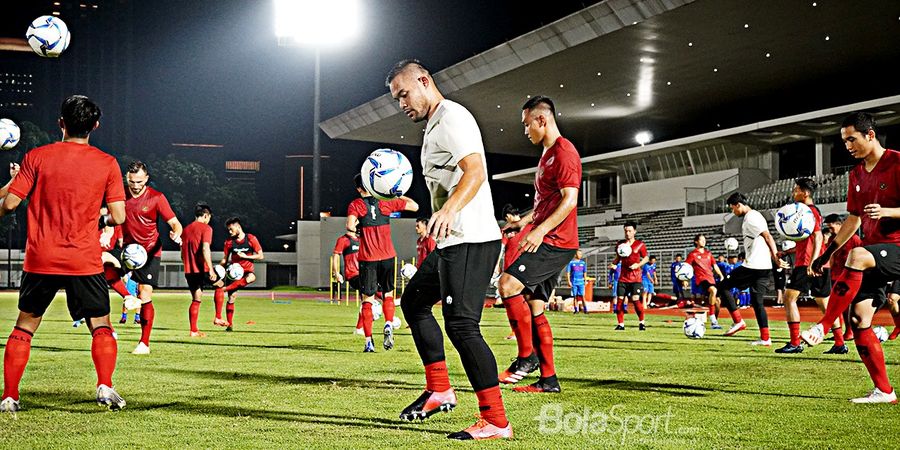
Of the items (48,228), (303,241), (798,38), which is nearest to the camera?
(48,228)

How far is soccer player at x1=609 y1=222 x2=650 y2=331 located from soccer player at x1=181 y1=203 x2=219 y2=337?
24.6 ft

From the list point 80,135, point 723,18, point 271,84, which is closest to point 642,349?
point 80,135

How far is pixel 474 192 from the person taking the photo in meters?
4.40

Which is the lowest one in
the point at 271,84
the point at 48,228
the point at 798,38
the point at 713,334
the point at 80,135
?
the point at 713,334

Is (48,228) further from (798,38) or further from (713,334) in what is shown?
(798,38)

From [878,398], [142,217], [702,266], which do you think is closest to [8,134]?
[142,217]

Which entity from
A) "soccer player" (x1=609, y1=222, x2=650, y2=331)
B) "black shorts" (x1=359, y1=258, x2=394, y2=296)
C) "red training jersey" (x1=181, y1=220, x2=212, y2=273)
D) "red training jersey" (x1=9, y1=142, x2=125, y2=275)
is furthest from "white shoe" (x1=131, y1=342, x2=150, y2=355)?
"soccer player" (x1=609, y1=222, x2=650, y2=331)

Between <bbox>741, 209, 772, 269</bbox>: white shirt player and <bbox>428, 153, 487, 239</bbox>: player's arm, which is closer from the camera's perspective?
<bbox>428, 153, 487, 239</bbox>: player's arm

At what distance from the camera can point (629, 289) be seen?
16.2 m

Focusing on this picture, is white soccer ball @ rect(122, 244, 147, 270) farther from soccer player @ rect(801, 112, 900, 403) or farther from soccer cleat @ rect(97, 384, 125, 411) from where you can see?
soccer player @ rect(801, 112, 900, 403)

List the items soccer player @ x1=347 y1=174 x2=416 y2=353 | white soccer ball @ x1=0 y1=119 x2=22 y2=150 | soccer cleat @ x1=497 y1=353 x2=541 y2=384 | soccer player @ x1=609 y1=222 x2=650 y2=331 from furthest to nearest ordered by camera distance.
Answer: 1. soccer player @ x1=609 y1=222 x2=650 y2=331
2. soccer player @ x1=347 y1=174 x2=416 y2=353
3. soccer cleat @ x1=497 y1=353 x2=541 y2=384
4. white soccer ball @ x1=0 y1=119 x2=22 y2=150

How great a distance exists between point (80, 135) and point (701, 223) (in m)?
37.0

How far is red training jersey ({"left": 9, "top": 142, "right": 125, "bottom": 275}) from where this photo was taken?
5289 mm

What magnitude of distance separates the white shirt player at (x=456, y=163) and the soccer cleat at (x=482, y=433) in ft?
3.26
